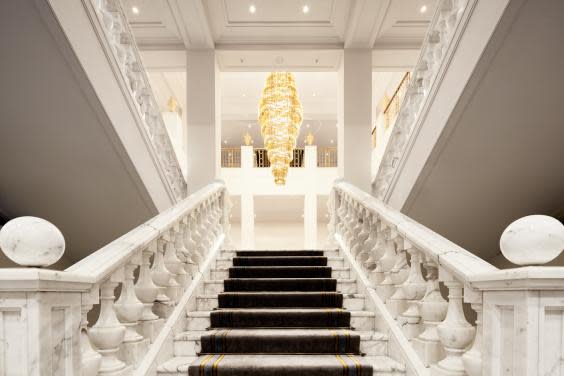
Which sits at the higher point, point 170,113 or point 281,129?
point 170,113

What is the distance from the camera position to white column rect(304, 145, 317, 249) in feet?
38.3

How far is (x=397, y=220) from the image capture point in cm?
241

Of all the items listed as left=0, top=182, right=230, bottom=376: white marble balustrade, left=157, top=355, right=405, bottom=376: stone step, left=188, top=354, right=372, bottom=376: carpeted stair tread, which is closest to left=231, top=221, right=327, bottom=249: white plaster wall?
left=0, top=182, right=230, bottom=376: white marble balustrade

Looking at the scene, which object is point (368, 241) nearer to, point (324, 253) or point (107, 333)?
point (324, 253)

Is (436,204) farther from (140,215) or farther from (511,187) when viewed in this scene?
(140,215)

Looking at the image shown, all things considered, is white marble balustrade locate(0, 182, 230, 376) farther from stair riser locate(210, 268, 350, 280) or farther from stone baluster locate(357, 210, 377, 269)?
stone baluster locate(357, 210, 377, 269)

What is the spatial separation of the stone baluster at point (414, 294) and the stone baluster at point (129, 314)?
1.43 meters

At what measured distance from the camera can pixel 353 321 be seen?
283 centimetres

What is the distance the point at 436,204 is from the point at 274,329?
260 centimetres

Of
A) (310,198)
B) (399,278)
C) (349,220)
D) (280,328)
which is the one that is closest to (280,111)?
(349,220)

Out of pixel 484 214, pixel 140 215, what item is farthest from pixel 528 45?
pixel 140 215

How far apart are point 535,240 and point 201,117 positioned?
4.97m

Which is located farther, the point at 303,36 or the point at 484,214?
the point at 303,36

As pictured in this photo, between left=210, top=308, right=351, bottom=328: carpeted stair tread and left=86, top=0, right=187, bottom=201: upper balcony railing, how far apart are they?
6.57ft
